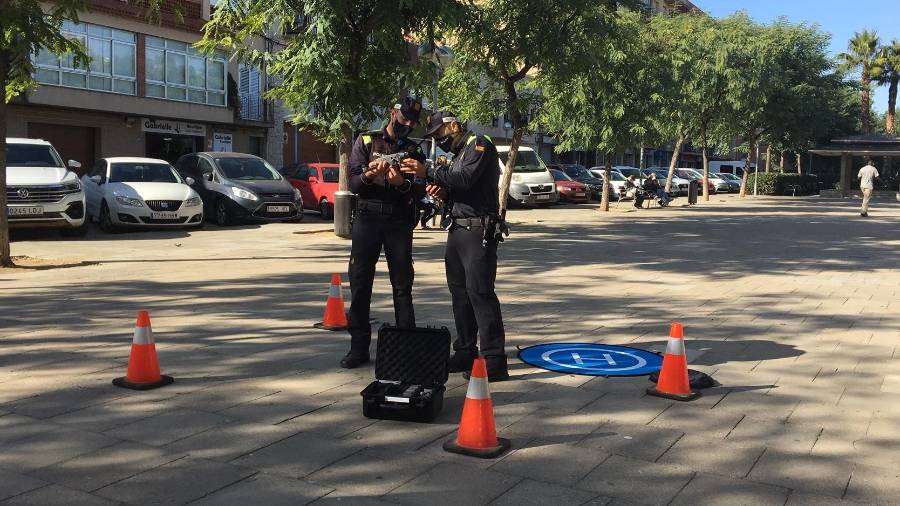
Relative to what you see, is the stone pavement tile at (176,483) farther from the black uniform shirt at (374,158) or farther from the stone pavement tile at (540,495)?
the black uniform shirt at (374,158)

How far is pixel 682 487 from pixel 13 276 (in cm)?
929

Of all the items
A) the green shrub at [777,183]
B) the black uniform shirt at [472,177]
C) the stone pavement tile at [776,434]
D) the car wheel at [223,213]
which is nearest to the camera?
the stone pavement tile at [776,434]

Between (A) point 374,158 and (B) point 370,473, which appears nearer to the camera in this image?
(B) point 370,473

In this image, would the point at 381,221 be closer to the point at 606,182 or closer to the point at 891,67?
the point at 606,182

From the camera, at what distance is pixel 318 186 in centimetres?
2169

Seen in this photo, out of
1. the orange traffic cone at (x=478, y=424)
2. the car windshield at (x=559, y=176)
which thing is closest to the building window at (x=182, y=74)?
the car windshield at (x=559, y=176)

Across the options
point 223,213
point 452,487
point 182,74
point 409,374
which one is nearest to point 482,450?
point 452,487

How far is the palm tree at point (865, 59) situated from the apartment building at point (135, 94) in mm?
50979

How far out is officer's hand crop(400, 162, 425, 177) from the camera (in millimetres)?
5059

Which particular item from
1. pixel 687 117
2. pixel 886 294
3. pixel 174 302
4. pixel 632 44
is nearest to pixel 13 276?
pixel 174 302

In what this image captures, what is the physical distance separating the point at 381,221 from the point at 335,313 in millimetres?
1794

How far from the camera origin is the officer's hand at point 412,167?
16.6 feet

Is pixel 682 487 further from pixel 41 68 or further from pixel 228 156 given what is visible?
pixel 41 68

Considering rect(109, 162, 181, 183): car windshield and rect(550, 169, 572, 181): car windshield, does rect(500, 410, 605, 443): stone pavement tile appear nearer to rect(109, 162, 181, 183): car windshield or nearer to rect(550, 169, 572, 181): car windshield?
rect(109, 162, 181, 183): car windshield
